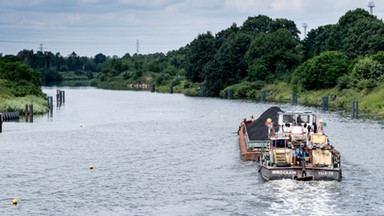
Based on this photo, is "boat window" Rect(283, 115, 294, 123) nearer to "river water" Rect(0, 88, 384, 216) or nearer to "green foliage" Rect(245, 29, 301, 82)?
"river water" Rect(0, 88, 384, 216)

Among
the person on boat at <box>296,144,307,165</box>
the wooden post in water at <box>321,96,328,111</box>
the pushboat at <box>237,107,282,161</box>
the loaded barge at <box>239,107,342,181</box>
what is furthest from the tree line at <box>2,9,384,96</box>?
the person on boat at <box>296,144,307,165</box>

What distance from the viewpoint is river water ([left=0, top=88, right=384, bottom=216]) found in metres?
43.0

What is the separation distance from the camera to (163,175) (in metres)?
53.8

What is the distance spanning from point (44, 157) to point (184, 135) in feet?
72.1

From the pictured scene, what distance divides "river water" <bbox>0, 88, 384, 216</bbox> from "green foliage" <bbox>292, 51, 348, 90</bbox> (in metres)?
48.9

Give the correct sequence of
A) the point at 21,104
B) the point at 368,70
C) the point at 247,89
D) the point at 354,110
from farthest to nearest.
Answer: the point at 247,89
the point at 368,70
the point at 21,104
the point at 354,110

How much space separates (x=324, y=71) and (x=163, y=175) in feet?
304

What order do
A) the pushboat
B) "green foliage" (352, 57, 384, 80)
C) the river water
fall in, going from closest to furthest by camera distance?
the river water → the pushboat → "green foliage" (352, 57, 384, 80)

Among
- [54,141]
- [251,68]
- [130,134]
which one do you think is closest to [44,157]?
[54,141]

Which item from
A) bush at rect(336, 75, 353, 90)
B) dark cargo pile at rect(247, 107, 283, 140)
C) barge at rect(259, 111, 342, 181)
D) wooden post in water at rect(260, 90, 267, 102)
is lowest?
barge at rect(259, 111, 342, 181)

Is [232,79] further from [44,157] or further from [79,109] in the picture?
[44,157]

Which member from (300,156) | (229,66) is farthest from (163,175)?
(229,66)

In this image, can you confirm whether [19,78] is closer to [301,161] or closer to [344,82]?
[344,82]

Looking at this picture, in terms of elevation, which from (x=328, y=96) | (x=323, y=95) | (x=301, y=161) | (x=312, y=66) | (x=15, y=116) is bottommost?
(x=301, y=161)
